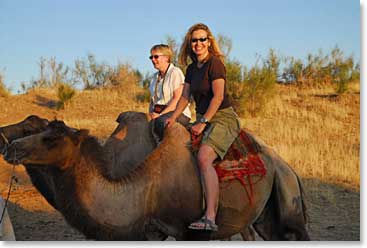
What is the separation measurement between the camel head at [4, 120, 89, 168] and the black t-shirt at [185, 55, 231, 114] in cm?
136

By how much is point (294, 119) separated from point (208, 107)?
13061mm

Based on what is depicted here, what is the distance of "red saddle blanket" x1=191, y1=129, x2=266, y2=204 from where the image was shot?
17.7 ft

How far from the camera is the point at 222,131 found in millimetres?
5414

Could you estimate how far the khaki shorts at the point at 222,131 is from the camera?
Answer: 5301 mm

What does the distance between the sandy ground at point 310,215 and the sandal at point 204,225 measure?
123 inches

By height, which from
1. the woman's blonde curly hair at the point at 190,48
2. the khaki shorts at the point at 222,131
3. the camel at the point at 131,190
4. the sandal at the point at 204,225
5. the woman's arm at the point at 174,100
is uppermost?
the woman's blonde curly hair at the point at 190,48

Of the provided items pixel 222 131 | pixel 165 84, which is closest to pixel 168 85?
pixel 165 84

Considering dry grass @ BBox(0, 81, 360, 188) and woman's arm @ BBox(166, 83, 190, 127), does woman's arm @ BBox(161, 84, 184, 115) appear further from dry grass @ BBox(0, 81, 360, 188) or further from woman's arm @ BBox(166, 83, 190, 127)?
dry grass @ BBox(0, 81, 360, 188)

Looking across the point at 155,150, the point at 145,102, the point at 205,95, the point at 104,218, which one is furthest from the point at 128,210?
the point at 145,102

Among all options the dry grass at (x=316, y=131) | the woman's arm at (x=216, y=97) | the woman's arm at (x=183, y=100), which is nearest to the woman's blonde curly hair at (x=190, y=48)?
the woman's arm at (x=183, y=100)

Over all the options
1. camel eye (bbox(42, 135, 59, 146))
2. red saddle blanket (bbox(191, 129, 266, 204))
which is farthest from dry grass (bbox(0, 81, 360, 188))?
camel eye (bbox(42, 135, 59, 146))

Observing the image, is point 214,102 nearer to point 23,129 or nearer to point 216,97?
point 216,97

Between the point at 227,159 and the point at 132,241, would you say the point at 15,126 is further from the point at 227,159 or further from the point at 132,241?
the point at 227,159

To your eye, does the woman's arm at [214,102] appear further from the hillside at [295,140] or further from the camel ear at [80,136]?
the hillside at [295,140]
